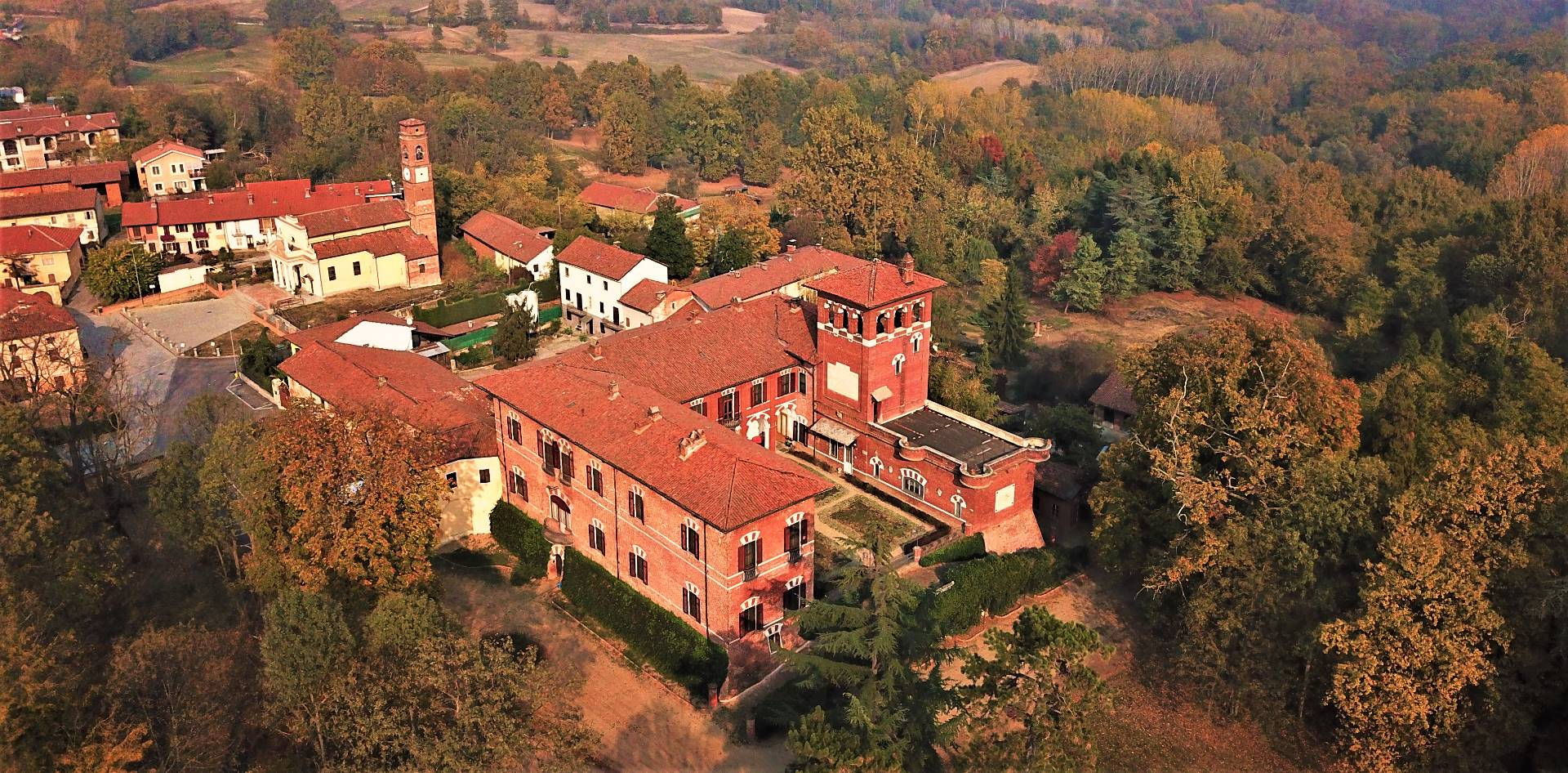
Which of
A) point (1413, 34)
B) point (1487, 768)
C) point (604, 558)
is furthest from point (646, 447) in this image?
point (1413, 34)

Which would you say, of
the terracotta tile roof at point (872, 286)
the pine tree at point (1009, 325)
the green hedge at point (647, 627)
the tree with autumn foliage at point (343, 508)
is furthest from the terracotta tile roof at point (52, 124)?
the pine tree at point (1009, 325)

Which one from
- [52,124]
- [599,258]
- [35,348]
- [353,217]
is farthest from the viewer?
[52,124]

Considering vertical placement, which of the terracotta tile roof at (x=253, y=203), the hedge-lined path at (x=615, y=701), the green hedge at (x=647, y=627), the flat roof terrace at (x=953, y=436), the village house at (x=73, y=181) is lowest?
the hedge-lined path at (x=615, y=701)

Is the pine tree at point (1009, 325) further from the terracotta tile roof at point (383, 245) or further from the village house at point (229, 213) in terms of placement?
the village house at point (229, 213)

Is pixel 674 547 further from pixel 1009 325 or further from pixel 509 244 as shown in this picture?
pixel 509 244

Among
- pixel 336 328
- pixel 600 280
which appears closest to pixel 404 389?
pixel 336 328
